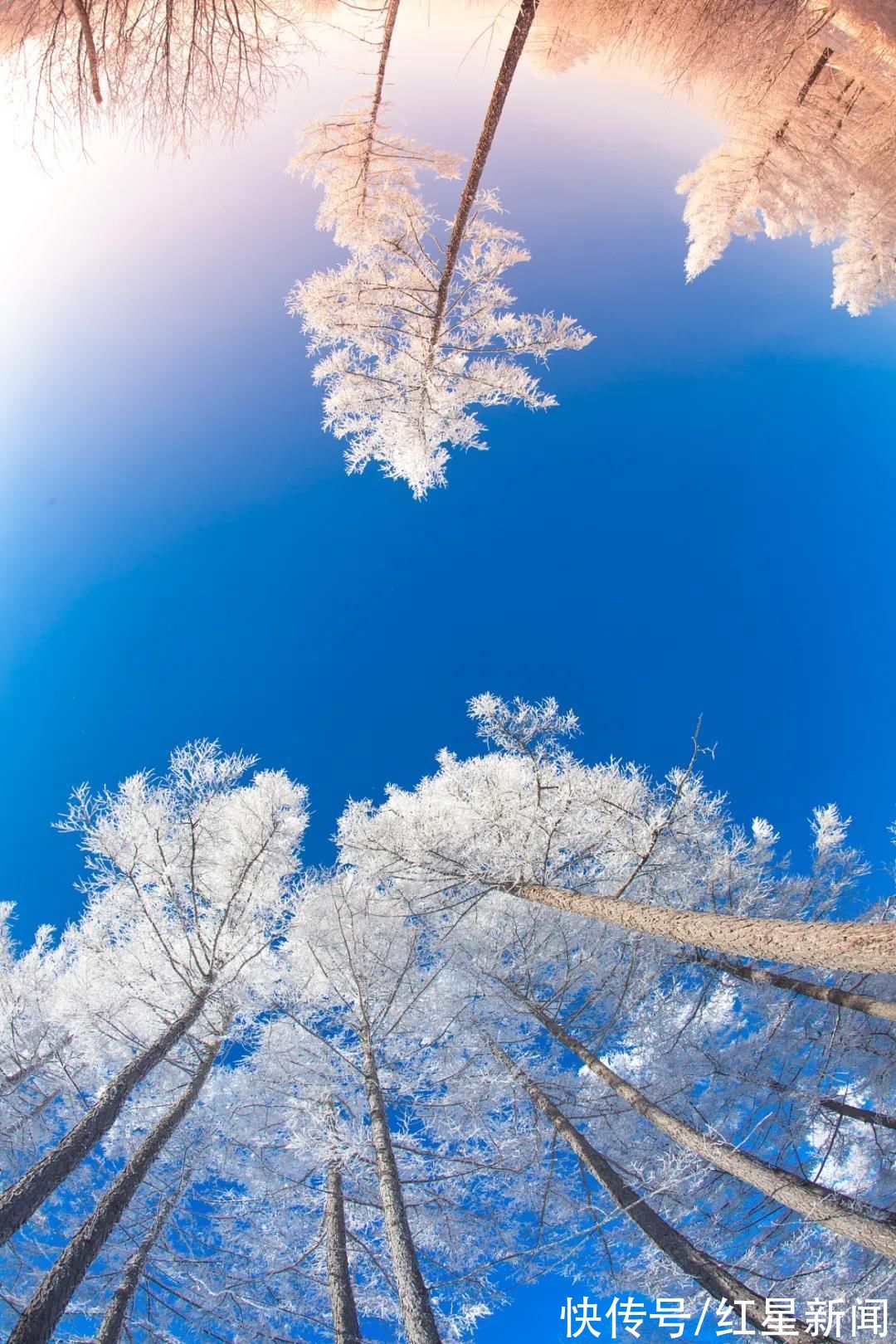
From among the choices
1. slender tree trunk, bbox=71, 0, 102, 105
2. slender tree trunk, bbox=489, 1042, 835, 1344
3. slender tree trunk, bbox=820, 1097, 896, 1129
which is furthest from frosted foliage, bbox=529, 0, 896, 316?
slender tree trunk, bbox=820, 1097, 896, 1129

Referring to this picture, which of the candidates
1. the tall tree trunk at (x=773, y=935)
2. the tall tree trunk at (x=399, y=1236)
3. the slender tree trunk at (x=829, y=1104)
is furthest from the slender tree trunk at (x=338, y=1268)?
the slender tree trunk at (x=829, y=1104)

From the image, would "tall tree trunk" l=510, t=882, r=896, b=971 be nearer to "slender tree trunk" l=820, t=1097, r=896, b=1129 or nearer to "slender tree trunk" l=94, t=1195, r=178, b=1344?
"slender tree trunk" l=820, t=1097, r=896, b=1129

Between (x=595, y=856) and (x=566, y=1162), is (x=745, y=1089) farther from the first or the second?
(x=595, y=856)

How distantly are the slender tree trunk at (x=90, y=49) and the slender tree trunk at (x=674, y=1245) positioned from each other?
8.03 m

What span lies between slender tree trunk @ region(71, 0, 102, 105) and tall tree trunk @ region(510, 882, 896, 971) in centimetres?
649

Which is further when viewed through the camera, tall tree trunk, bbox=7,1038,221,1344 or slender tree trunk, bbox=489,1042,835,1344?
slender tree trunk, bbox=489,1042,835,1344

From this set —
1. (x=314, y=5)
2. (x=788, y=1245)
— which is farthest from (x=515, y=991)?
(x=314, y=5)

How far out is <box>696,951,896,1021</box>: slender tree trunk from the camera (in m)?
5.38

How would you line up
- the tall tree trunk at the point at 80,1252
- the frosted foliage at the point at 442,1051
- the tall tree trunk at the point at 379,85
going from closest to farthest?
the tall tree trunk at the point at 80,1252, the tall tree trunk at the point at 379,85, the frosted foliage at the point at 442,1051

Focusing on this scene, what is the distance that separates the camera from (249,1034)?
737 centimetres

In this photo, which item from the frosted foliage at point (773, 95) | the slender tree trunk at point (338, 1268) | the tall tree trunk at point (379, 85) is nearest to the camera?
the tall tree trunk at point (379, 85)

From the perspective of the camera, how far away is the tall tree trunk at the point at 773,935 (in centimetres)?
236

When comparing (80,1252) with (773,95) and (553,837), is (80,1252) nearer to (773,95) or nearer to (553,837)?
(553,837)

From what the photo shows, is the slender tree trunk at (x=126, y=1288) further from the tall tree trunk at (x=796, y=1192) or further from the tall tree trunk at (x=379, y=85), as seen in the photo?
the tall tree trunk at (x=379, y=85)
